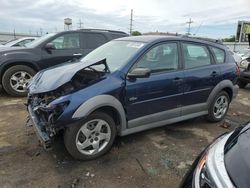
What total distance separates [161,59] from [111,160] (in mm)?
1733

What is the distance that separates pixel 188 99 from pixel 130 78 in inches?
52.0

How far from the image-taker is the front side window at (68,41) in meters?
7.31

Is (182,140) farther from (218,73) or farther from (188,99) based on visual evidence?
(218,73)

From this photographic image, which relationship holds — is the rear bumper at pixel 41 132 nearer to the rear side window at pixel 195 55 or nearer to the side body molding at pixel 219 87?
the rear side window at pixel 195 55

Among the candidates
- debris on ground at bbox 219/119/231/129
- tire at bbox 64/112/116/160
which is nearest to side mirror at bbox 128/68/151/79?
tire at bbox 64/112/116/160

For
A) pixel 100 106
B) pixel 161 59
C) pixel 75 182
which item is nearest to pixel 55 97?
pixel 100 106

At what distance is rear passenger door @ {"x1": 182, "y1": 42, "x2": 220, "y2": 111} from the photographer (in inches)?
178

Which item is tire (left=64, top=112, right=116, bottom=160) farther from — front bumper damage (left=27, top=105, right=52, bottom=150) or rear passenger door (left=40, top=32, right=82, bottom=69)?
rear passenger door (left=40, top=32, right=82, bottom=69)

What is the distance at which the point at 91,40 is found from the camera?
778 centimetres

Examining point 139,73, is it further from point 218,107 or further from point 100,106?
point 218,107

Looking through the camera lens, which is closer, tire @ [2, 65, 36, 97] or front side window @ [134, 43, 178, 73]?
front side window @ [134, 43, 178, 73]

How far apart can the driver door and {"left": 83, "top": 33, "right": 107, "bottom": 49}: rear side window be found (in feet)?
12.5

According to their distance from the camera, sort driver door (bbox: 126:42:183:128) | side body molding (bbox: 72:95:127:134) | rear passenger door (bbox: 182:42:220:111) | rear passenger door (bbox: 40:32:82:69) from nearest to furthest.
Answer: side body molding (bbox: 72:95:127:134) < driver door (bbox: 126:42:183:128) < rear passenger door (bbox: 182:42:220:111) < rear passenger door (bbox: 40:32:82:69)

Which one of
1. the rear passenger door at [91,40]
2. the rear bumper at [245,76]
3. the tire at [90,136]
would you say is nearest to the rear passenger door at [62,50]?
the rear passenger door at [91,40]
